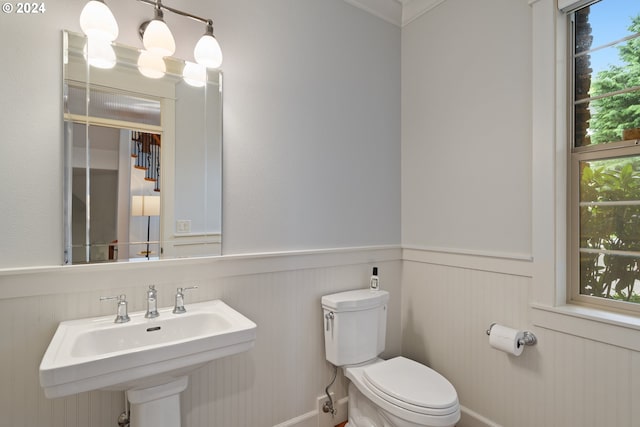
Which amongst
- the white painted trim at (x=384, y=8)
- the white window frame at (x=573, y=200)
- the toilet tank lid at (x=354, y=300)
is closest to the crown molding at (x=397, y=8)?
the white painted trim at (x=384, y=8)

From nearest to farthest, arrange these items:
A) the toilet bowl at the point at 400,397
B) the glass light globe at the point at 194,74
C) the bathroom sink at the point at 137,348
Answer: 1. the bathroom sink at the point at 137,348
2. the toilet bowl at the point at 400,397
3. the glass light globe at the point at 194,74

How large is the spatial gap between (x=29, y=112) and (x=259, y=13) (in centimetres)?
113

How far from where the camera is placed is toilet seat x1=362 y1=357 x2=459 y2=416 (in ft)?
4.63

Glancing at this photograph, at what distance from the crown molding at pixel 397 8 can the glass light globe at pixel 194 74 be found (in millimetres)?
1095

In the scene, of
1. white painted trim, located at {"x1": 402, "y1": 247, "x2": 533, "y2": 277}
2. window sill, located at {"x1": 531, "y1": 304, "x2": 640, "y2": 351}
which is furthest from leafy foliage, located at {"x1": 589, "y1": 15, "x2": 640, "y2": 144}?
window sill, located at {"x1": 531, "y1": 304, "x2": 640, "y2": 351}

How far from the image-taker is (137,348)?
1035 millimetres

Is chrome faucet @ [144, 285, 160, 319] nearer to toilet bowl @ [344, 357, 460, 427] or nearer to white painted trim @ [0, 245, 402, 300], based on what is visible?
white painted trim @ [0, 245, 402, 300]

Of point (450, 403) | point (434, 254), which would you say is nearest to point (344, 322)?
point (450, 403)

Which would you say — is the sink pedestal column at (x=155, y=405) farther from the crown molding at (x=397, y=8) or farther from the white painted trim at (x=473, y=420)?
the crown molding at (x=397, y=8)

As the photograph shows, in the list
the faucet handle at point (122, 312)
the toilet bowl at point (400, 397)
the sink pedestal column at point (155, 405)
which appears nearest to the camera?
the sink pedestal column at point (155, 405)

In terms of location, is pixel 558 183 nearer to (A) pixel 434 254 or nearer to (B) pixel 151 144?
(A) pixel 434 254

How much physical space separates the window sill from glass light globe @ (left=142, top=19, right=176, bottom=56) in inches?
81.0

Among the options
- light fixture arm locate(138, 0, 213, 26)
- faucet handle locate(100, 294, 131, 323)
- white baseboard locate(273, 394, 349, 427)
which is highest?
light fixture arm locate(138, 0, 213, 26)

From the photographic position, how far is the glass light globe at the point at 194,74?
1.54 m
